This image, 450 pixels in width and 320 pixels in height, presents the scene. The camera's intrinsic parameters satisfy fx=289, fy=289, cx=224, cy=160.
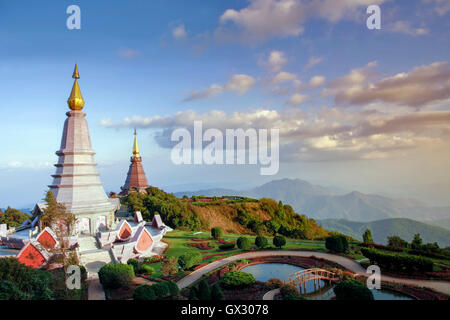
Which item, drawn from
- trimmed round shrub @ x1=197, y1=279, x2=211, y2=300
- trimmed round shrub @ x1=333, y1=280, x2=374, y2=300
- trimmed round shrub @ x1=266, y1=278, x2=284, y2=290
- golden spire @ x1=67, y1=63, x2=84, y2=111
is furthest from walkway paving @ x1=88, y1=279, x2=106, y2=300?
golden spire @ x1=67, y1=63, x2=84, y2=111

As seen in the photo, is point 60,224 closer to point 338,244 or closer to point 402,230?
point 338,244

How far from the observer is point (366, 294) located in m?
13.5

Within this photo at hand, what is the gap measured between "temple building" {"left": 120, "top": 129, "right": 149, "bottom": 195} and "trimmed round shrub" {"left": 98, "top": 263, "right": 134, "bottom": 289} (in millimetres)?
33005

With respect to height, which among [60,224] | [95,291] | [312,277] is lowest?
[95,291]

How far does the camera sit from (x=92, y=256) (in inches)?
855

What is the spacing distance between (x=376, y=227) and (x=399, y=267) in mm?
169643

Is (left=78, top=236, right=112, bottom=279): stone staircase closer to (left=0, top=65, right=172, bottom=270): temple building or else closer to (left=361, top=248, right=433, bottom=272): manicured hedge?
(left=0, top=65, right=172, bottom=270): temple building

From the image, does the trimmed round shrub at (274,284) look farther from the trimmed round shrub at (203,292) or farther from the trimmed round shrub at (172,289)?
the trimmed round shrub at (172,289)

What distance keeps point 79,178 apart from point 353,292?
79.3 ft

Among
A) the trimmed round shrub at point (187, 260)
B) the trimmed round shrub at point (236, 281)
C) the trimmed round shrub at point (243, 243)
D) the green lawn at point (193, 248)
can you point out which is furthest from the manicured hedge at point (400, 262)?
the trimmed round shrub at point (187, 260)

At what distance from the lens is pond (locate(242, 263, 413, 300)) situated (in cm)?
1552

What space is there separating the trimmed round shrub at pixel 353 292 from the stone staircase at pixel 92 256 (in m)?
15.2

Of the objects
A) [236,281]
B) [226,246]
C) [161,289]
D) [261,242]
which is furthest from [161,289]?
[261,242]
